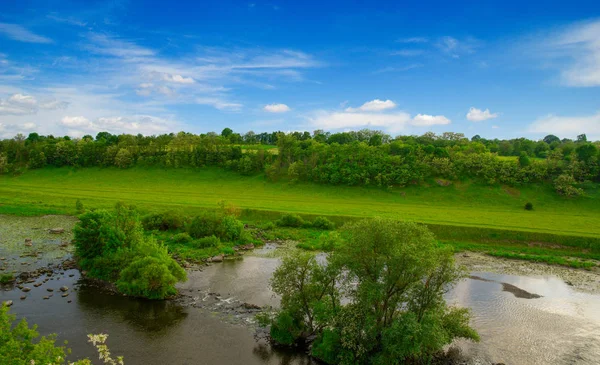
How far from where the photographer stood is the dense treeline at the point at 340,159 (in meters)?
102

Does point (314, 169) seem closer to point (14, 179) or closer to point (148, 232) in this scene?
point (148, 232)

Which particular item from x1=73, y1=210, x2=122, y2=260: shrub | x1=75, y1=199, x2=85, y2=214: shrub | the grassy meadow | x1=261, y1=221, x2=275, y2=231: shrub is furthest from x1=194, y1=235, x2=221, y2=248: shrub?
x1=75, y1=199, x2=85, y2=214: shrub

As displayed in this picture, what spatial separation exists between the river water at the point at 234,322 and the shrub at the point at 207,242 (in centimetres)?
1106

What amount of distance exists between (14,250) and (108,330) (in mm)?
32767

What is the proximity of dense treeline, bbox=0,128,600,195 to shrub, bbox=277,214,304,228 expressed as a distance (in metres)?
37.8

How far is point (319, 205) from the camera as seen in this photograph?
9050cm

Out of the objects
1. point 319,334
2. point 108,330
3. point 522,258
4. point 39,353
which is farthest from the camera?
point 522,258

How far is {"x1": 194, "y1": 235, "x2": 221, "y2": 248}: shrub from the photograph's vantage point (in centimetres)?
6003

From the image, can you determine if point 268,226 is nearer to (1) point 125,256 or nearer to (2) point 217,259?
(2) point 217,259

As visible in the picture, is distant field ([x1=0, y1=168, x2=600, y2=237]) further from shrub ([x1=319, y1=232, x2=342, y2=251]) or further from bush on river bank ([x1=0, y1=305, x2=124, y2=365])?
bush on river bank ([x1=0, y1=305, x2=124, y2=365])

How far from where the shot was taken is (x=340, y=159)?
388 feet

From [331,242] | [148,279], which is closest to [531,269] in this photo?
[331,242]

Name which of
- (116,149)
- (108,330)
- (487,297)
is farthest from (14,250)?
(116,149)

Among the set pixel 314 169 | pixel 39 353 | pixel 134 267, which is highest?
pixel 314 169
